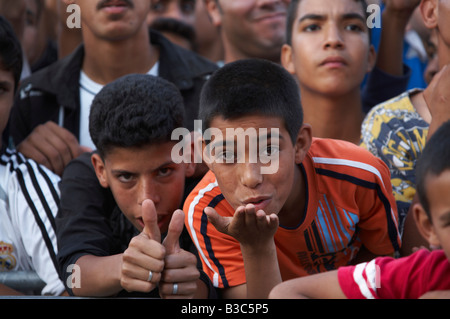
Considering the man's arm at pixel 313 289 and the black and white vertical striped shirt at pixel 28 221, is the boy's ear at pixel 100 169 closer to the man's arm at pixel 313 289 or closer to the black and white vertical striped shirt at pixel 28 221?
the black and white vertical striped shirt at pixel 28 221

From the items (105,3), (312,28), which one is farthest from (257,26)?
(105,3)

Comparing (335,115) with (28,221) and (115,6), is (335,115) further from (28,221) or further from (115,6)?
(28,221)

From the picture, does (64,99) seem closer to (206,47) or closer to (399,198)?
(399,198)

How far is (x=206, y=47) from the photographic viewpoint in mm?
5281

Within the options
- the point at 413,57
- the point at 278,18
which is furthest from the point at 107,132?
the point at 413,57

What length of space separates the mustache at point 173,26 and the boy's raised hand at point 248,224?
2822 mm

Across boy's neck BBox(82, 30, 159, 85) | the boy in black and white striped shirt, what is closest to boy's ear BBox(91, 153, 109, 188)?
the boy in black and white striped shirt

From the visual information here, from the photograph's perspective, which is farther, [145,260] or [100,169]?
[100,169]

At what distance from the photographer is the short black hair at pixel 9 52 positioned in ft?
9.45

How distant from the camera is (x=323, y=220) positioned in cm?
241

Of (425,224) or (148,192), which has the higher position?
(148,192)

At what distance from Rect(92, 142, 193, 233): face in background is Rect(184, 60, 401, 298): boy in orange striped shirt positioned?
0.13 meters

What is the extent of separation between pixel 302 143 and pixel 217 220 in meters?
0.56

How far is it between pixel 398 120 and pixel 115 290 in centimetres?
135
